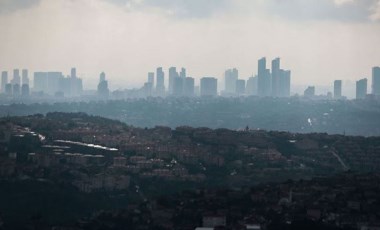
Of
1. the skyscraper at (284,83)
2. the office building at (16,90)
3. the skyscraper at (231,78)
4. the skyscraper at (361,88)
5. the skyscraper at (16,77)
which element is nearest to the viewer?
the skyscraper at (361,88)

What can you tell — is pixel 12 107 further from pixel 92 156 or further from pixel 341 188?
pixel 341 188

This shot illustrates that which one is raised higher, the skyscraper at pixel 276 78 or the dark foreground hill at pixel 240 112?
the skyscraper at pixel 276 78

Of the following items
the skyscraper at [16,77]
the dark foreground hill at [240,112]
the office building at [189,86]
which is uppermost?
the skyscraper at [16,77]

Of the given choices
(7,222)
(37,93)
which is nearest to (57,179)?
(7,222)

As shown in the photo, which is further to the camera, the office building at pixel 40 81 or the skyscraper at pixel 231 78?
the office building at pixel 40 81

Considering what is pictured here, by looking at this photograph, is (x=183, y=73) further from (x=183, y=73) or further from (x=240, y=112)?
(x=240, y=112)

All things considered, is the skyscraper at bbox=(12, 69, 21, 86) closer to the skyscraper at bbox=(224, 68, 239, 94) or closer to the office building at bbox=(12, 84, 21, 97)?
the office building at bbox=(12, 84, 21, 97)

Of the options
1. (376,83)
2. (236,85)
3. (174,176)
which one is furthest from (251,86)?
(174,176)

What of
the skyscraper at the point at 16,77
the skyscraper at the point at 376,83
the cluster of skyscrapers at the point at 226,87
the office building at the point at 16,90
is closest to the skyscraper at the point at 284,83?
the cluster of skyscrapers at the point at 226,87

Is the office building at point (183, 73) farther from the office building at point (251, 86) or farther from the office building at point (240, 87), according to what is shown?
the office building at point (251, 86)
